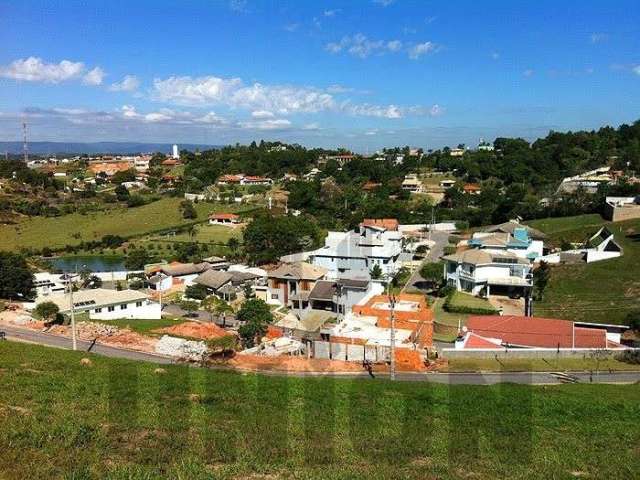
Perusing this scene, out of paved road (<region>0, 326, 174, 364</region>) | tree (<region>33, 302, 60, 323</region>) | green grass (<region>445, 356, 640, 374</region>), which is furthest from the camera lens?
tree (<region>33, 302, 60, 323</region>)

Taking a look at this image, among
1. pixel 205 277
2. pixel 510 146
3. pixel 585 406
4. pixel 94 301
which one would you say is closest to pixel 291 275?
pixel 205 277

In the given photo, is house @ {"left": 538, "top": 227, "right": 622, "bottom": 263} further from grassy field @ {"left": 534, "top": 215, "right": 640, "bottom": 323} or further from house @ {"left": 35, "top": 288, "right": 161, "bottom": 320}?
house @ {"left": 35, "top": 288, "right": 161, "bottom": 320}

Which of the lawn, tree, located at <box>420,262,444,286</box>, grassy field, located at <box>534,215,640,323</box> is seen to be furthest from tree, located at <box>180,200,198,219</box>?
the lawn

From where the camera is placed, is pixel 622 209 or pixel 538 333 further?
pixel 622 209

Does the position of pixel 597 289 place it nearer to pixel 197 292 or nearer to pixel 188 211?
pixel 197 292

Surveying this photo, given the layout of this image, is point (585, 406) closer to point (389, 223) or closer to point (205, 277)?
point (205, 277)

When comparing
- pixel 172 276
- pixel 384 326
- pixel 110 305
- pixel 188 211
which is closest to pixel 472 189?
pixel 188 211
